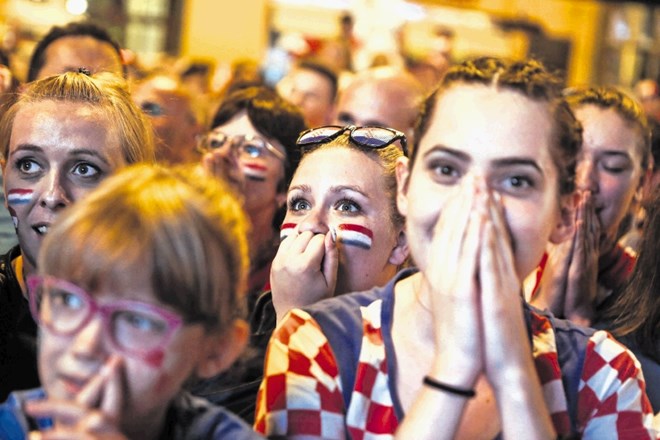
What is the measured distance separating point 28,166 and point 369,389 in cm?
98

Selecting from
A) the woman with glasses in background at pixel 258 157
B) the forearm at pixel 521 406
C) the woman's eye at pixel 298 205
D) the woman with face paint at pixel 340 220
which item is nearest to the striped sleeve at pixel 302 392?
the forearm at pixel 521 406

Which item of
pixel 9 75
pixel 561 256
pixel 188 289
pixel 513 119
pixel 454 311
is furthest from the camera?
pixel 9 75

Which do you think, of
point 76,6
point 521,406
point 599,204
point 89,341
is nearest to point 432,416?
point 521,406

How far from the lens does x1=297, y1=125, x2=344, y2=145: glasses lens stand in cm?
244

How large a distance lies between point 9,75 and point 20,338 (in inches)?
64.6

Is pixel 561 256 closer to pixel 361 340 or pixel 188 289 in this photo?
pixel 361 340

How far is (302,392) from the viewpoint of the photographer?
164cm

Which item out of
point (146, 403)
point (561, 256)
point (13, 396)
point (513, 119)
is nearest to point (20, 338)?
point (13, 396)

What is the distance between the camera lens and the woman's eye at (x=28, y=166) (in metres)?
2.15

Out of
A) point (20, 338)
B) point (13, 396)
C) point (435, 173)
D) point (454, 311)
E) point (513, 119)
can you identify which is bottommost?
point (20, 338)

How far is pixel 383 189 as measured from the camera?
7.86ft

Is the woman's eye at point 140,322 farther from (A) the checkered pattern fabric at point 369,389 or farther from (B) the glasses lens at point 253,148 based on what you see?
(B) the glasses lens at point 253,148

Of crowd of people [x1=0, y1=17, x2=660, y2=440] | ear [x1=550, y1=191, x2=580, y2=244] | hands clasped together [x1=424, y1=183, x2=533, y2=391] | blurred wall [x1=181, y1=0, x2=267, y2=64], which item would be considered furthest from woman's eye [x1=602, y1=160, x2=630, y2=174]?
blurred wall [x1=181, y1=0, x2=267, y2=64]

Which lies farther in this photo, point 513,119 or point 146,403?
point 513,119
